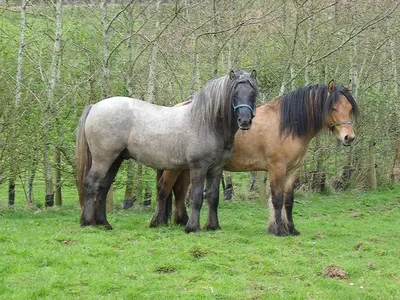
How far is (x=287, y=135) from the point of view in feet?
31.0

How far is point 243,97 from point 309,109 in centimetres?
151

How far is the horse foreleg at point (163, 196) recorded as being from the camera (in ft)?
32.0

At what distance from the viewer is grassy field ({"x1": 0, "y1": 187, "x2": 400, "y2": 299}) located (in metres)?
6.00

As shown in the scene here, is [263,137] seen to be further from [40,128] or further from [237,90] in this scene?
[40,128]

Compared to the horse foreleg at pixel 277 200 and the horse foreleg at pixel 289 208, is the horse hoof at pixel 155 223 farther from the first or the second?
the horse foreleg at pixel 289 208

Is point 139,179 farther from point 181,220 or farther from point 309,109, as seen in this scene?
point 309,109

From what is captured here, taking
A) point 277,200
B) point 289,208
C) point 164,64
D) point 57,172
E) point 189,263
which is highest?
point 164,64

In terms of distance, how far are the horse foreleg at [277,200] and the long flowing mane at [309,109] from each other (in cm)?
70

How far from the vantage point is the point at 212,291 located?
598cm

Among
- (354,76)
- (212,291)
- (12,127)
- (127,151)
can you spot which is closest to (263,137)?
(127,151)

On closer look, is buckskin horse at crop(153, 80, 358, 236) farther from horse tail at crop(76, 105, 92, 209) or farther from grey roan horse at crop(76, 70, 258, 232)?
horse tail at crop(76, 105, 92, 209)

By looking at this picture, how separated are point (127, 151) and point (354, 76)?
10.4m

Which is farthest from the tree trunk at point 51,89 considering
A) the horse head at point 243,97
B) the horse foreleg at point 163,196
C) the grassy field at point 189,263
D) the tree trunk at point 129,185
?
the horse head at point 243,97

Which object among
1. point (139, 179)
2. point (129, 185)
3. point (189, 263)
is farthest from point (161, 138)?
point (129, 185)
